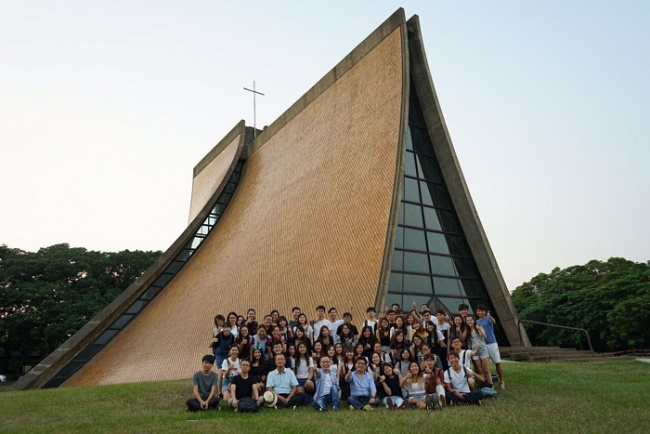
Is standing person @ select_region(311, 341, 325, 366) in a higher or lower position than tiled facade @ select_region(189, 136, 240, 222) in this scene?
lower

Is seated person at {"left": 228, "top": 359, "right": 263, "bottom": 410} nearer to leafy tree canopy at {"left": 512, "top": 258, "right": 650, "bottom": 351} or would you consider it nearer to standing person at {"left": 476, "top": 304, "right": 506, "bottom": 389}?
standing person at {"left": 476, "top": 304, "right": 506, "bottom": 389}

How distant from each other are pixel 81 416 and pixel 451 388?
207 inches

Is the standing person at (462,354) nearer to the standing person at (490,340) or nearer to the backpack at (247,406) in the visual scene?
the standing person at (490,340)

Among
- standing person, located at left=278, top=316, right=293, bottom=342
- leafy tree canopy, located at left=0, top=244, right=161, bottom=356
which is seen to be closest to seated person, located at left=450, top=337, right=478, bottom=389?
standing person, located at left=278, top=316, right=293, bottom=342

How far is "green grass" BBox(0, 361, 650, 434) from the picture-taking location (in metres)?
5.60

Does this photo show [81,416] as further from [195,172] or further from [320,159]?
[195,172]

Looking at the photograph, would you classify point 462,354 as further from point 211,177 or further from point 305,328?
point 211,177

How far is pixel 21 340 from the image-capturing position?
1215 inches

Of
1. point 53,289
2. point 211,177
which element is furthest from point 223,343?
point 53,289

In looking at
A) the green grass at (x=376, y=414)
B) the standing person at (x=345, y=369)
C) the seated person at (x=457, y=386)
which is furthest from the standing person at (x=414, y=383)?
the standing person at (x=345, y=369)

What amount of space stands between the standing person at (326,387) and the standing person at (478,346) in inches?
93.5

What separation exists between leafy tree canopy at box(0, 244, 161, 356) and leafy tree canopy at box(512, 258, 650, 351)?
1013 inches

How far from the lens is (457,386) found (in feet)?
24.5

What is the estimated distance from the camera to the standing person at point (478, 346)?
826cm
